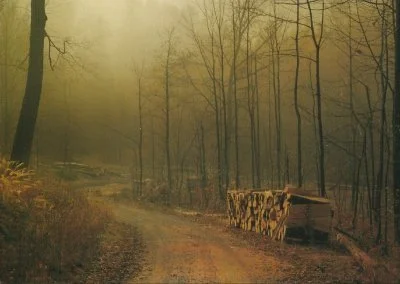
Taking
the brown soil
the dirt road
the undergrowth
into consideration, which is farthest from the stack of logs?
the undergrowth

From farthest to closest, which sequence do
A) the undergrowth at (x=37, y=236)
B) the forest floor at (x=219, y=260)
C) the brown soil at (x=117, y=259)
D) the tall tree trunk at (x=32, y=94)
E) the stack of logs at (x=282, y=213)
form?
the tall tree trunk at (x=32, y=94) < the stack of logs at (x=282, y=213) < the brown soil at (x=117, y=259) < the forest floor at (x=219, y=260) < the undergrowth at (x=37, y=236)

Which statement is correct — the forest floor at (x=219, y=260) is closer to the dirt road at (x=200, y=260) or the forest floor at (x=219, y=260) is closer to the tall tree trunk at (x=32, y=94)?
the dirt road at (x=200, y=260)

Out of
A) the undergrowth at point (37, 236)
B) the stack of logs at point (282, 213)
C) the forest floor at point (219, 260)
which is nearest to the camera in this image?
the undergrowth at point (37, 236)

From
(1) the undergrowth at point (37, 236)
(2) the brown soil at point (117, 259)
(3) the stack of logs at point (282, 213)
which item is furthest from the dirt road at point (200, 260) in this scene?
(1) the undergrowth at point (37, 236)

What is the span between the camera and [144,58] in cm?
4353

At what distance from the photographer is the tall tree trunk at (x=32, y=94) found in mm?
13805

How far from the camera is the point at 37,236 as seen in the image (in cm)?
945

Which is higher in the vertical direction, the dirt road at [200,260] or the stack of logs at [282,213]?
the stack of logs at [282,213]

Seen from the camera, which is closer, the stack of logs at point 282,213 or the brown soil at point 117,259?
the brown soil at point 117,259

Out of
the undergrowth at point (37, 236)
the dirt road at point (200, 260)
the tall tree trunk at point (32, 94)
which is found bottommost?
the dirt road at point (200, 260)

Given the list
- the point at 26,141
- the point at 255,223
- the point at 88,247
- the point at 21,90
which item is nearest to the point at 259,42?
the point at 21,90

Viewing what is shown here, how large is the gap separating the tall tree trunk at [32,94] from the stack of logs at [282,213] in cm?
696

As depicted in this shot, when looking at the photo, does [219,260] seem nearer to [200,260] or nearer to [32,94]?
[200,260]

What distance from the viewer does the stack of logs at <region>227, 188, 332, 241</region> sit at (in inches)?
505
